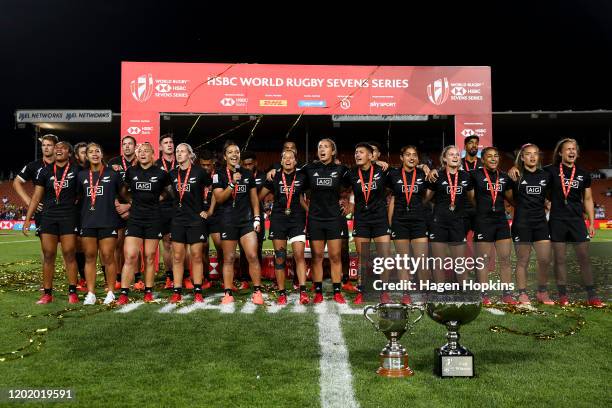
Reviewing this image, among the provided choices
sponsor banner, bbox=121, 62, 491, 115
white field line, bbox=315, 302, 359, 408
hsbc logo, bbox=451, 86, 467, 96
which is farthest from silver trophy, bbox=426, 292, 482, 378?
hsbc logo, bbox=451, 86, 467, 96

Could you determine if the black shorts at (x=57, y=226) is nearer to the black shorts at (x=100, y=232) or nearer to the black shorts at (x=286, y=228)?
the black shorts at (x=100, y=232)

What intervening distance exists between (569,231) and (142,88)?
12814 millimetres

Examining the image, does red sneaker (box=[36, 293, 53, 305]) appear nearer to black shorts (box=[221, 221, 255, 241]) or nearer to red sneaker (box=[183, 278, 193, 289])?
red sneaker (box=[183, 278, 193, 289])

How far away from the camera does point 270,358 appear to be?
3.96 m

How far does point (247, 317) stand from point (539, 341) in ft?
9.39

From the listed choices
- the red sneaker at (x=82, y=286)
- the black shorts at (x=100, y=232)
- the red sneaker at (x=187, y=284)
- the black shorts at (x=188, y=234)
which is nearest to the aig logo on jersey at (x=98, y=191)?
the black shorts at (x=100, y=232)

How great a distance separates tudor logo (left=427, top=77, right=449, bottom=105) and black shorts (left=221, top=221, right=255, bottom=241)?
12.7 meters

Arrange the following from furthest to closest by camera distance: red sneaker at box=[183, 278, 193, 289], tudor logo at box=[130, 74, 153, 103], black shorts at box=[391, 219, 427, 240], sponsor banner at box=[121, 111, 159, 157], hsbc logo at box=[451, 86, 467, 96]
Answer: hsbc logo at box=[451, 86, 467, 96], tudor logo at box=[130, 74, 153, 103], sponsor banner at box=[121, 111, 159, 157], red sneaker at box=[183, 278, 193, 289], black shorts at box=[391, 219, 427, 240]

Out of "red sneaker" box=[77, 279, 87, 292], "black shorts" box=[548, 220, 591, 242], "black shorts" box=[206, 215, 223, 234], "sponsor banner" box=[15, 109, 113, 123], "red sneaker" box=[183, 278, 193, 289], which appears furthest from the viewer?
"sponsor banner" box=[15, 109, 113, 123]

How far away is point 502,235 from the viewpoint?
6.36 metres

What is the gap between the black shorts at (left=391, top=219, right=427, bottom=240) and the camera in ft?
20.5

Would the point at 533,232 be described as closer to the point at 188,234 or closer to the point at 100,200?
the point at 188,234

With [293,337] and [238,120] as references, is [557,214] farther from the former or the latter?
[238,120]

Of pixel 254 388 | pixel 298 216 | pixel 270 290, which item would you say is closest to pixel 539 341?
pixel 254 388
